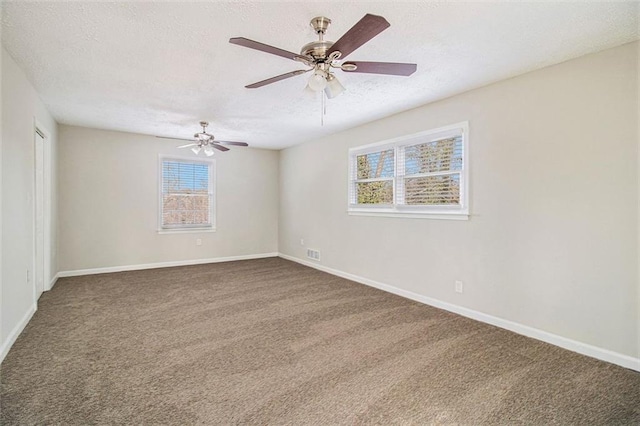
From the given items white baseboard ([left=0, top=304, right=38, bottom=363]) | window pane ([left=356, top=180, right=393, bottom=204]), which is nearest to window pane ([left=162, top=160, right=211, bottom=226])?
white baseboard ([left=0, top=304, right=38, bottom=363])

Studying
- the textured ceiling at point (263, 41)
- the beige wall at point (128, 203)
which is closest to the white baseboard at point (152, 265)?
the beige wall at point (128, 203)

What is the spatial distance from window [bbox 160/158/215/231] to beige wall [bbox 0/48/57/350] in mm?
2531

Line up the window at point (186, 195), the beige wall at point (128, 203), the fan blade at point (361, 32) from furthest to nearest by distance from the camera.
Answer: the window at point (186, 195)
the beige wall at point (128, 203)
the fan blade at point (361, 32)

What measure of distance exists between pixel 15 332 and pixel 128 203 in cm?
321

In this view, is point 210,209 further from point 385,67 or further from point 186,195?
point 385,67

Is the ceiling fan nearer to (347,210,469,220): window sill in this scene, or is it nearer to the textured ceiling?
the textured ceiling

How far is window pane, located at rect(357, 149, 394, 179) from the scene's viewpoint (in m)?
4.51

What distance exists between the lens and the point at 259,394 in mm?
2055

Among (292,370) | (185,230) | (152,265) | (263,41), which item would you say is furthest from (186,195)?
(292,370)

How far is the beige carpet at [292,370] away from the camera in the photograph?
1874 mm

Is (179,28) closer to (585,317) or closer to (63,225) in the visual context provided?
(585,317)

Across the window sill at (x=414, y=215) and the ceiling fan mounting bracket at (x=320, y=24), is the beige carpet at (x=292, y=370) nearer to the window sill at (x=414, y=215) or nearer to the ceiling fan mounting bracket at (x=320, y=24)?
the window sill at (x=414, y=215)

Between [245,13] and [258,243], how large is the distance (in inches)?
218

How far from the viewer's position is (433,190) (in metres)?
3.88
